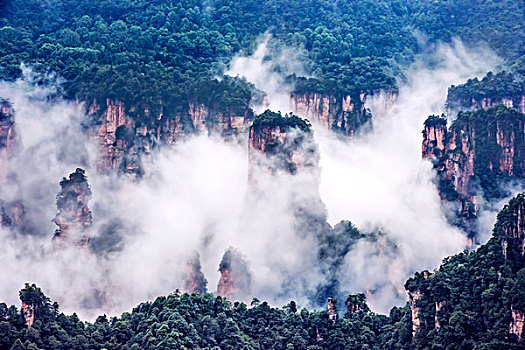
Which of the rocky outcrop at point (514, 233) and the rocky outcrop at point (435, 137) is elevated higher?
the rocky outcrop at point (435, 137)

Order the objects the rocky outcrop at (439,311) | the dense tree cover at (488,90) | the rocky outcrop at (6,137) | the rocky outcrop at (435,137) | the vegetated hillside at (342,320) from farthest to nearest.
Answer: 1. the dense tree cover at (488,90)
2. the rocky outcrop at (6,137)
3. the rocky outcrop at (435,137)
4. the rocky outcrop at (439,311)
5. the vegetated hillside at (342,320)

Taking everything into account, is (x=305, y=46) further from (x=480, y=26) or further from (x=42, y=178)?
(x=42, y=178)

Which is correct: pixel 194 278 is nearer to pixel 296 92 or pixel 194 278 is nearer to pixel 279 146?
pixel 279 146

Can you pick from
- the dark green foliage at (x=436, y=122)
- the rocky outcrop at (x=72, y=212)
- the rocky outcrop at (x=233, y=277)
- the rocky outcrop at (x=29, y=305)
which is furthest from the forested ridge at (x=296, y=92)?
the rocky outcrop at (x=72, y=212)

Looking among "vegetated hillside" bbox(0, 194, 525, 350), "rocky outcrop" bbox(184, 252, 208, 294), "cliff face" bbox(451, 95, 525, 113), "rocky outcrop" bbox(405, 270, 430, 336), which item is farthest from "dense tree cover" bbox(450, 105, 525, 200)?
"rocky outcrop" bbox(405, 270, 430, 336)

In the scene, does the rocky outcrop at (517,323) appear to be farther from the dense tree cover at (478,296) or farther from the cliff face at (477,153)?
the cliff face at (477,153)

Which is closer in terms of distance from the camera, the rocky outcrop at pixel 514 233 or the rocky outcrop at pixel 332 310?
the rocky outcrop at pixel 514 233
